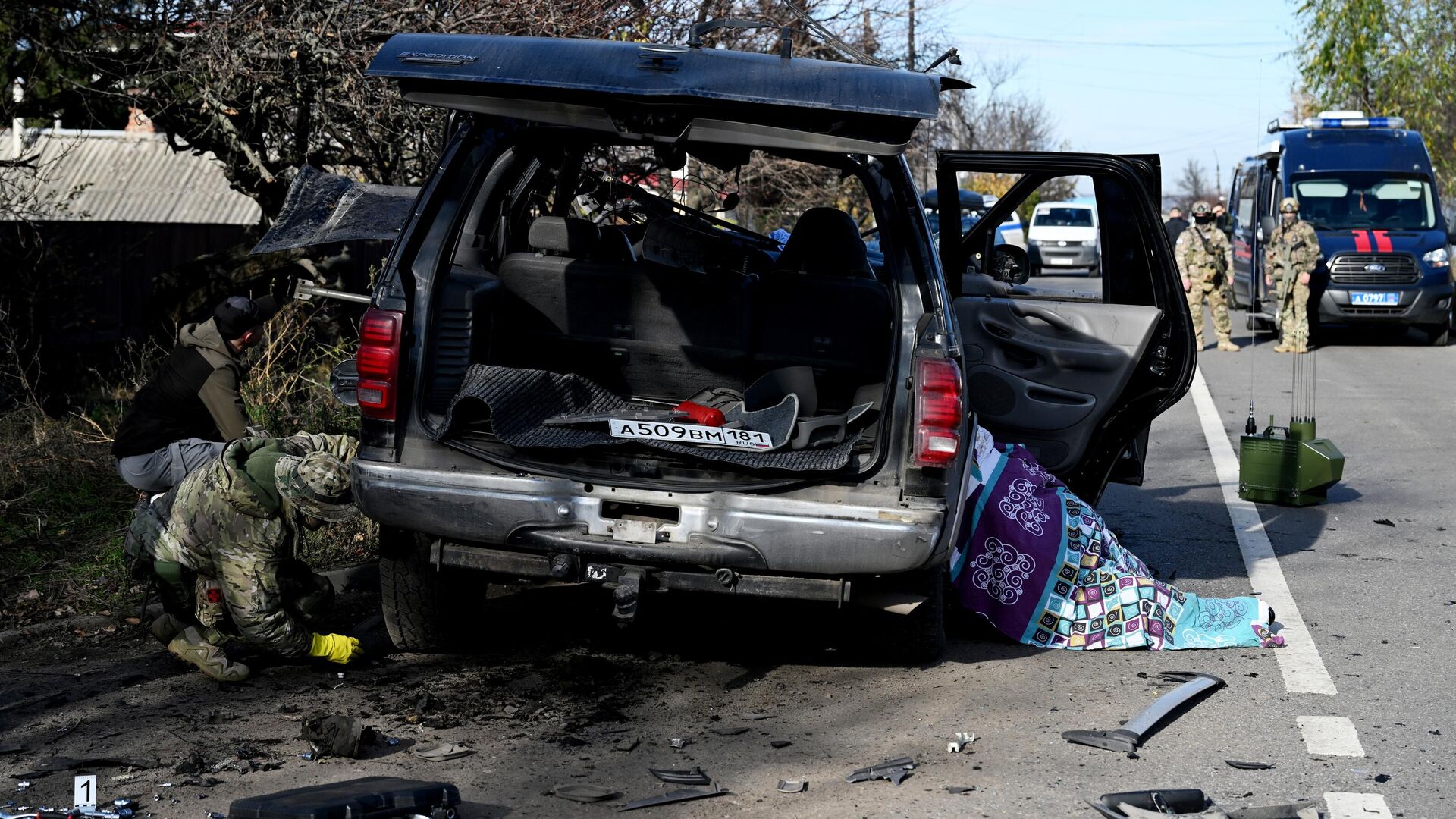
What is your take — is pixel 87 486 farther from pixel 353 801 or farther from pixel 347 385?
pixel 353 801

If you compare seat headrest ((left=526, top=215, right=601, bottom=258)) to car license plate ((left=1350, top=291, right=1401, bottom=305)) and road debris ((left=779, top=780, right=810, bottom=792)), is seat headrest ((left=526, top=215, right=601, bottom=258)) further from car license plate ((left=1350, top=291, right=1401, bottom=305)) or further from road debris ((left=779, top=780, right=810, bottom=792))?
car license plate ((left=1350, top=291, right=1401, bottom=305))

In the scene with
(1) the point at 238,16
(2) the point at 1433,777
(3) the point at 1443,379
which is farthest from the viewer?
(3) the point at 1443,379

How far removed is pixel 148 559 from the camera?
5617mm

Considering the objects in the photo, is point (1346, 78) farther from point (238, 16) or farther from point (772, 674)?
point (772, 674)

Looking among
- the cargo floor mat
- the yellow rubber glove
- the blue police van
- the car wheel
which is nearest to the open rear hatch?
the cargo floor mat

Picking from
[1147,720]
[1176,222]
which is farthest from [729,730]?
[1176,222]

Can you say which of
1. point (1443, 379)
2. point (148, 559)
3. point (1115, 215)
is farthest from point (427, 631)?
point (1443, 379)

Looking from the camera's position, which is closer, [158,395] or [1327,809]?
[1327,809]

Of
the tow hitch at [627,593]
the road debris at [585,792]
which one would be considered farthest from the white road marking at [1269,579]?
the road debris at [585,792]

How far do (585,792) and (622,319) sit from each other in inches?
95.2

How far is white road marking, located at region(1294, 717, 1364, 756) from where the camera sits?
4.65 meters

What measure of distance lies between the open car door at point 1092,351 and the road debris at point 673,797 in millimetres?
3346

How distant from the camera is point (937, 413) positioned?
4.95 metres

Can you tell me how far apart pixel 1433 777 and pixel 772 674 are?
2213 millimetres
